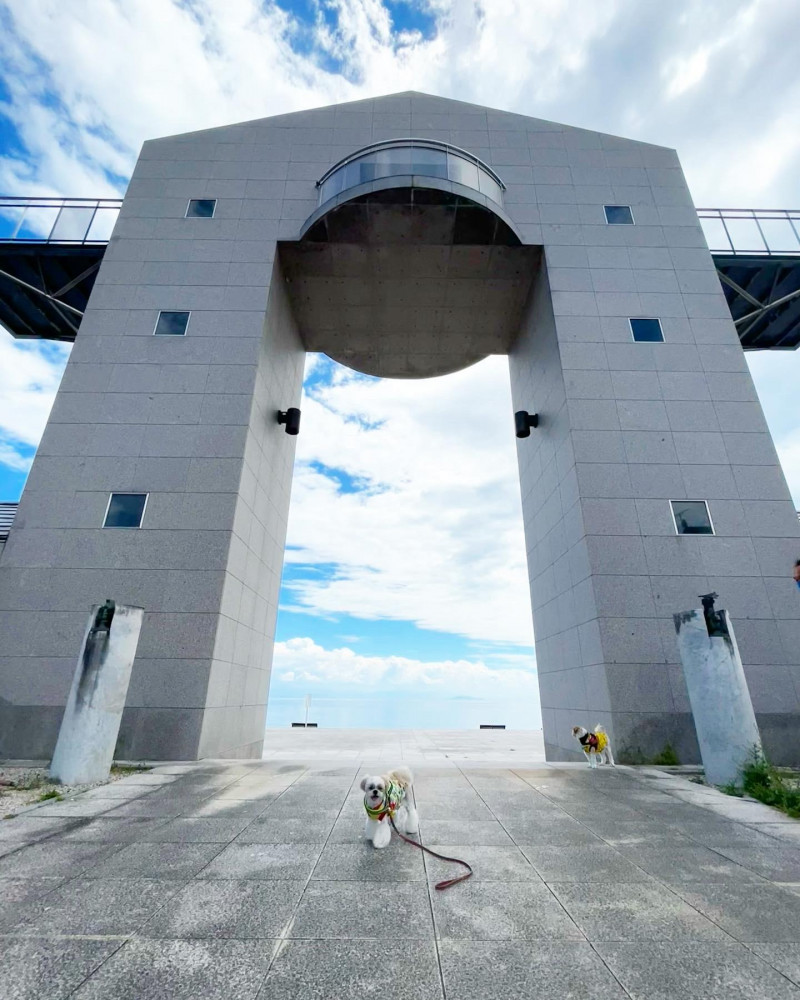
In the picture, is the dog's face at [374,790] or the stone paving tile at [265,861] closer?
the stone paving tile at [265,861]

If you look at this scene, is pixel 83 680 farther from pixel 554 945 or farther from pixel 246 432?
pixel 554 945

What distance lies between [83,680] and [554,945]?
719cm

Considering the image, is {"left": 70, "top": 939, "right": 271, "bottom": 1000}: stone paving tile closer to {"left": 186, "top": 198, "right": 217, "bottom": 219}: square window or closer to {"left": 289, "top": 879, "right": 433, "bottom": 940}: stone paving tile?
{"left": 289, "top": 879, "right": 433, "bottom": 940}: stone paving tile

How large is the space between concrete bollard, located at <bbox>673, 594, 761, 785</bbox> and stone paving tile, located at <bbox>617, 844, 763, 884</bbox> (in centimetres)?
323

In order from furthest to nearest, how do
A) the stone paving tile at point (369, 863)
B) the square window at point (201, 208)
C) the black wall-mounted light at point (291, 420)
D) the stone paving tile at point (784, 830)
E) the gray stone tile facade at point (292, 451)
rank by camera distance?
the square window at point (201, 208)
the black wall-mounted light at point (291, 420)
the gray stone tile facade at point (292, 451)
the stone paving tile at point (784, 830)
the stone paving tile at point (369, 863)

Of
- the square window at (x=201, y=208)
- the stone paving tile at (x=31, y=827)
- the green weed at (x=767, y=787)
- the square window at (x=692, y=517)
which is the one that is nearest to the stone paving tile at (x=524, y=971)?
the stone paving tile at (x=31, y=827)

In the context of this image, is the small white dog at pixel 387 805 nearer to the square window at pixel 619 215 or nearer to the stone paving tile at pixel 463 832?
the stone paving tile at pixel 463 832

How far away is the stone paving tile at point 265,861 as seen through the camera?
362 cm

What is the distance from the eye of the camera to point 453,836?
4.55 m

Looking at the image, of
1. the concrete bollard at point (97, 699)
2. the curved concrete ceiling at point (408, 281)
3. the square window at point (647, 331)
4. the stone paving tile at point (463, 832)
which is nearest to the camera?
the stone paving tile at point (463, 832)

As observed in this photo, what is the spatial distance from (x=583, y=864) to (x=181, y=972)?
3.13m

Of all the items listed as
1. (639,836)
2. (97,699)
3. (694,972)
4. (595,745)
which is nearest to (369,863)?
(694,972)

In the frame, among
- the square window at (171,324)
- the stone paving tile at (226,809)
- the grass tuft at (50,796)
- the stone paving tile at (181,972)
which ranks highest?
the square window at (171,324)

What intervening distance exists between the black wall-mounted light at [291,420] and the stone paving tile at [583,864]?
11863mm
